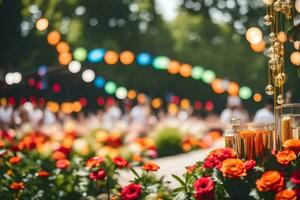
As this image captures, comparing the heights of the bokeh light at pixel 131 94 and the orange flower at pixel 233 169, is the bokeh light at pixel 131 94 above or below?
above

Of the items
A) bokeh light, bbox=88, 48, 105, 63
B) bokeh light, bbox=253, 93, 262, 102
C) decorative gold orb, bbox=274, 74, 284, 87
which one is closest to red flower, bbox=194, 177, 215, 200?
decorative gold orb, bbox=274, 74, 284, 87

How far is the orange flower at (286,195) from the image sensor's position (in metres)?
3.32

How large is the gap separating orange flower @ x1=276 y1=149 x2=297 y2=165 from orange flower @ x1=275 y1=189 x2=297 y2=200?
33 cm

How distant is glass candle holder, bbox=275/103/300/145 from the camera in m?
4.30

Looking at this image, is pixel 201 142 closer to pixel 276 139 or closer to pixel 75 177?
pixel 75 177

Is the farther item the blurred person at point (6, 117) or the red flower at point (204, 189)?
the blurred person at point (6, 117)

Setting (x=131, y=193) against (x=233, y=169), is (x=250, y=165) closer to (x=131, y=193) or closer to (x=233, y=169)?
(x=233, y=169)

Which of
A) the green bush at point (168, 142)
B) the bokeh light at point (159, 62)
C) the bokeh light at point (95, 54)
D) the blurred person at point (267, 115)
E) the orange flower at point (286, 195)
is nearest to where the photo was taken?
the orange flower at point (286, 195)

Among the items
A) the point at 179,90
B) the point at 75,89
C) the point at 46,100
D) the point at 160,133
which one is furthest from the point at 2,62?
the point at 179,90

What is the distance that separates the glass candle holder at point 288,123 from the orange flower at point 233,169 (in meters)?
0.79

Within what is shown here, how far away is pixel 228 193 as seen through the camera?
3.74 m

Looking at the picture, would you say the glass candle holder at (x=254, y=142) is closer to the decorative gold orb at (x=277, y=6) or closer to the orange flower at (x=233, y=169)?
the orange flower at (x=233, y=169)

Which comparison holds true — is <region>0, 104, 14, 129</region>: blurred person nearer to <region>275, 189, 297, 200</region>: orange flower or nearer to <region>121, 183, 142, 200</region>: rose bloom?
<region>121, 183, 142, 200</region>: rose bloom

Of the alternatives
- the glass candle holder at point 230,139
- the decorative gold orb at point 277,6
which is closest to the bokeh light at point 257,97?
the glass candle holder at point 230,139
